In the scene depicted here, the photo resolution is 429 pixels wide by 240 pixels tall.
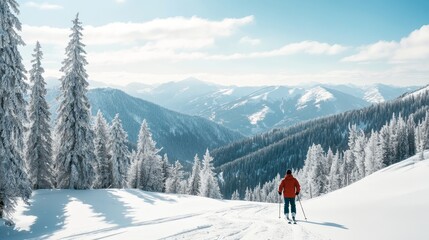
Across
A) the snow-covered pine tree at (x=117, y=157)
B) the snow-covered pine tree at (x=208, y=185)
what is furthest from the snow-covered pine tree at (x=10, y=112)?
the snow-covered pine tree at (x=208, y=185)

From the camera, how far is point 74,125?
32250 millimetres

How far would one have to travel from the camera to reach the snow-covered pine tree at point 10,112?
18.9 metres

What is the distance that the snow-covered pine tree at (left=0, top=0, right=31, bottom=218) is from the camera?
18.9m

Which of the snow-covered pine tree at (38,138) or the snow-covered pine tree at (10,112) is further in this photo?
the snow-covered pine tree at (38,138)

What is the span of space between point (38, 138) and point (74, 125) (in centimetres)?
438

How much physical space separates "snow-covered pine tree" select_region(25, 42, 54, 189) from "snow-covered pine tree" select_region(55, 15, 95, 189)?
6.06 ft

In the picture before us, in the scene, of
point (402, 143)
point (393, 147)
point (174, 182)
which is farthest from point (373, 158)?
point (174, 182)

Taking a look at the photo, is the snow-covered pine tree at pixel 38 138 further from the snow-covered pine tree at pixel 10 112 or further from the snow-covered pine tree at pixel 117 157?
the snow-covered pine tree at pixel 10 112

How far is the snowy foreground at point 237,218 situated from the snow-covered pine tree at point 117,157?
1864 cm

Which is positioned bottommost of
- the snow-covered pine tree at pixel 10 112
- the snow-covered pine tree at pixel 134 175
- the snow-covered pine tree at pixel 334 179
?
the snow-covered pine tree at pixel 334 179

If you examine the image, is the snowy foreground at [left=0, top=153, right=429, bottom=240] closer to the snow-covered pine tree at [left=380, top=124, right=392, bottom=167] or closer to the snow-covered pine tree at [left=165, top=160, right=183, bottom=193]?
the snow-covered pine tree at [left=165, top=160, right=183, bottom=193]

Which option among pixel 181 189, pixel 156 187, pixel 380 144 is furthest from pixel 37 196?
pixel 380 144

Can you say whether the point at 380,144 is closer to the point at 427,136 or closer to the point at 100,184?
the point at 427,136

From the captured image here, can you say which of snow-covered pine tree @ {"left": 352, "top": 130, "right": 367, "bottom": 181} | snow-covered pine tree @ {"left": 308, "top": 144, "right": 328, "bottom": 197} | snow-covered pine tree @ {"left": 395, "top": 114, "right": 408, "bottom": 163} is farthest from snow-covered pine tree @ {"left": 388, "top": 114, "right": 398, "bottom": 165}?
snow-covered pine tree @ {"left": 308, "top": 144, "right": 328, "bottom": 197}
